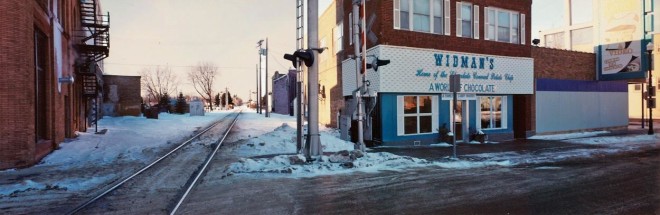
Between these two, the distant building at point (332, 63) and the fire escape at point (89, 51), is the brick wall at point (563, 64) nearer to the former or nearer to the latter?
the distant building at point (332, 63)

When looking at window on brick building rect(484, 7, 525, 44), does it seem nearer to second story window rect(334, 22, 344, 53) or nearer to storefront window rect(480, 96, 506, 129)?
storefront window rect(480, 96, 506, 129)

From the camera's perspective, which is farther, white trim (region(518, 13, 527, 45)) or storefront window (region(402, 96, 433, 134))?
white trim (region(518, 13, 527, 45))

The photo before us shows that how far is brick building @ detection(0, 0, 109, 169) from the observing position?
11.0 meters

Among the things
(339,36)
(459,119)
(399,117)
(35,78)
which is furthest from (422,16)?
(35,78)

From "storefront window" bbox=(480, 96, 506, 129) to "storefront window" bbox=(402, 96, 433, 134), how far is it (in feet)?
10.7

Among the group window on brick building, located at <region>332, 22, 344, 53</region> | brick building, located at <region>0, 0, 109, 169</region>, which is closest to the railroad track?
brick building, located at <region>0, 0, 109, 169</region>

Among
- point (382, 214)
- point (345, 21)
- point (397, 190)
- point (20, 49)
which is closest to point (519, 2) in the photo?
point (345, 21)

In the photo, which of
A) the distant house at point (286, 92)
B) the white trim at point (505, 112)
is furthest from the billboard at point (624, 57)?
the distant house at point (286, 92)

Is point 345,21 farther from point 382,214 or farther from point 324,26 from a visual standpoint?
point 382,214

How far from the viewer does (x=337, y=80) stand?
2106 cm

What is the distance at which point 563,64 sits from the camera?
21859 millimetres

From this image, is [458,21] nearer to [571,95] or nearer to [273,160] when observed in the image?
[571,95]

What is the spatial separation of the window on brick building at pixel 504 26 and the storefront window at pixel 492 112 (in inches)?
111

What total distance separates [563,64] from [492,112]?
6237mm
